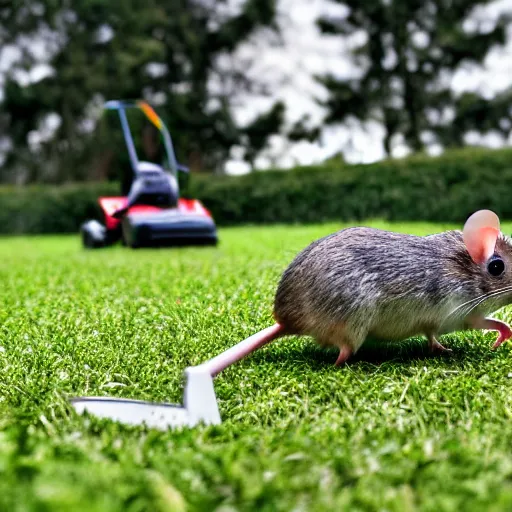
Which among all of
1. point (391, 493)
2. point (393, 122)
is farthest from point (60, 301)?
point (393, 122)

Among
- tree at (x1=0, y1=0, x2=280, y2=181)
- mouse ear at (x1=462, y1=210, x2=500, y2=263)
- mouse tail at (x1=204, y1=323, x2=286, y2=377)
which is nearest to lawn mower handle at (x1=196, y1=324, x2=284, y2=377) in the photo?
mouse tail at (x1=204, y1=323, x2=286, y2=377)

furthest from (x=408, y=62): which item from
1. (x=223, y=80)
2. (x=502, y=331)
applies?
(x=502, y=331)

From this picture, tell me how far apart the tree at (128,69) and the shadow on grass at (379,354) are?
20818mm

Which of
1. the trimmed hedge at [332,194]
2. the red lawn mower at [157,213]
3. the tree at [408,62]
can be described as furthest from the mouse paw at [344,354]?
the tree at [408,62]

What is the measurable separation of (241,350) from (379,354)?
0.67m

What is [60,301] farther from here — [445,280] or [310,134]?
[310,134]

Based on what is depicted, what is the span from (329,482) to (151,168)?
7392 mm

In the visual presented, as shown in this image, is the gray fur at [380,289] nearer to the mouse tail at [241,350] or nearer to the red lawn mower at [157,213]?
the mouse tail at [241,350]

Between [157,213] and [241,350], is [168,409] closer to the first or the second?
[241,350]

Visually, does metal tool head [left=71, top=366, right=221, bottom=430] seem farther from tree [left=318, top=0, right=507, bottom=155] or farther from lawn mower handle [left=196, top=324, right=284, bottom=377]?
tree [left=318, top=0, right=507, bottom=155]

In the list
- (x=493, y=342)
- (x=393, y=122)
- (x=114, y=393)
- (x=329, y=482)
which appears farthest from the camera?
(x=393, y=122)

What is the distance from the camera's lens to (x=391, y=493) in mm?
1262

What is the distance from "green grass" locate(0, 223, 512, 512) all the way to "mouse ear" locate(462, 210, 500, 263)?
0.41m

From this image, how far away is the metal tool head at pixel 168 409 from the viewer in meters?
1.80
